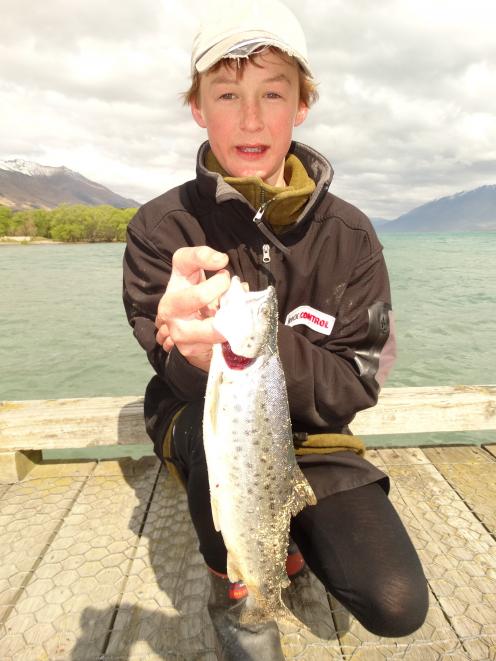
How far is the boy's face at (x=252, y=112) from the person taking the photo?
9.00 feet

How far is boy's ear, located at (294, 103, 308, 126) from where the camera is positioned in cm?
324

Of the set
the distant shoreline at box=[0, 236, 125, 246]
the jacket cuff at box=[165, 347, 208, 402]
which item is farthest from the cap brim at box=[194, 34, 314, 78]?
the distant shoreline at box=[0, 236, 125, 246]

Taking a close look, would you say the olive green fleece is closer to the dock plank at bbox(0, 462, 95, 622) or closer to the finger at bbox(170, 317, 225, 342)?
the finger at bbox(170, 317, 225, 342)

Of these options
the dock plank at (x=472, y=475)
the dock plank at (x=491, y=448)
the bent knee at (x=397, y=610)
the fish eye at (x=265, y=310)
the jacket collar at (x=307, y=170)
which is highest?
the jacket collar at (x=307, y=170)

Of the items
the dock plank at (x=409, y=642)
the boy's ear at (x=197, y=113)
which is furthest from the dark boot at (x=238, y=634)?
the boy's ear at (x=197, y=113)

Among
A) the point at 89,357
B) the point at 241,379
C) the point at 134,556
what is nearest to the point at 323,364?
the point at 241,379

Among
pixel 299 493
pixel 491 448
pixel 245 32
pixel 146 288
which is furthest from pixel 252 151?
pixel 491 448

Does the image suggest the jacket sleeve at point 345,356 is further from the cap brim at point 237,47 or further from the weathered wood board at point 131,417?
the weathered wood board at point 131,417

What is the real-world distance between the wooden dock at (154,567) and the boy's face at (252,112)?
8.34 feet

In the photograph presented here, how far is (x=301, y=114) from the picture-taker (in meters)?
3.28

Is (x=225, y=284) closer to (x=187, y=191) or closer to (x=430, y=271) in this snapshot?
(x=187, y=191)

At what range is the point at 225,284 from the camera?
5.99 feet

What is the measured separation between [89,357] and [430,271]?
3869cm

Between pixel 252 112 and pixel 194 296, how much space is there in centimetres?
158
